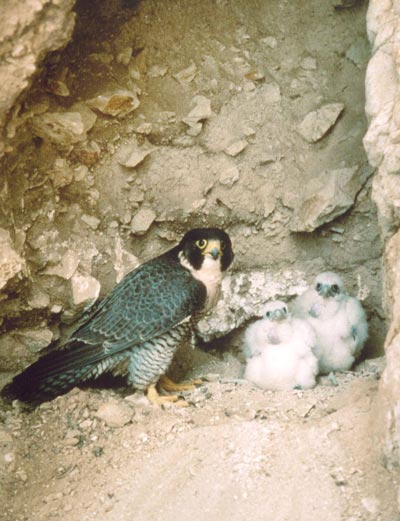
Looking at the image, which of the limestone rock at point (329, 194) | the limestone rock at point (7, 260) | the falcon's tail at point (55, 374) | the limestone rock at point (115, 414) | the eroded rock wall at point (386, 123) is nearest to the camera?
the eroded rock wall at point (386, 123)

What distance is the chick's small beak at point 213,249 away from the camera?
4484mm

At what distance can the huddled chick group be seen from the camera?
454 centimetres

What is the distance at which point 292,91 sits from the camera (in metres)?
4.86

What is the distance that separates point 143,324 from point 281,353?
33.9 inches

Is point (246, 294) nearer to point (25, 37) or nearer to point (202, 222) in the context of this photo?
→ point (202, 222)

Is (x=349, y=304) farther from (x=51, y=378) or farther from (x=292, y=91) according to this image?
(x=51, y=378)

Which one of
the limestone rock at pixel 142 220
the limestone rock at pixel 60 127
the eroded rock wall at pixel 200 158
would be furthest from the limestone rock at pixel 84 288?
the limestone rock at pixel 60 127

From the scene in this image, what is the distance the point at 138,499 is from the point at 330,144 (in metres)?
2.62

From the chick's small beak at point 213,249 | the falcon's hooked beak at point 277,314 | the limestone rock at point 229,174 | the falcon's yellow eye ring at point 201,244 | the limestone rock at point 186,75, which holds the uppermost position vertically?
the limestone rock at point 186,75

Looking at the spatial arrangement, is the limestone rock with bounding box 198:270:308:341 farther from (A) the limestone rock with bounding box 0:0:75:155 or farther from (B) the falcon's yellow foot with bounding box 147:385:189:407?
(A) the limestone rock with bounding box 0:0:75:155

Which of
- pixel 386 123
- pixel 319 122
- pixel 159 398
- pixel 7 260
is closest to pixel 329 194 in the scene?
pixel 319 122

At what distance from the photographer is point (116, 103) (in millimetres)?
4441

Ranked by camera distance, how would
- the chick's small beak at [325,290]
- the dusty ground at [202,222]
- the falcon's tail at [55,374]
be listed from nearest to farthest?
the dusty ground at [202,222], the falcon's tail at [55,374], the chick's small beak at [325,290]

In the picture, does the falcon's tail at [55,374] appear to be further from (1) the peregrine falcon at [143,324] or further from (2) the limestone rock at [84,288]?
(2) the limestone rock at [84,288]
